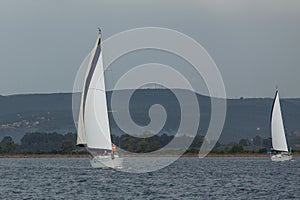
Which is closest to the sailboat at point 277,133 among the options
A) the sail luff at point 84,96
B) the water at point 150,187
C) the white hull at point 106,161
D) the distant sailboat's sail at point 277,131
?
the distant sailboat's sail at point 277,131

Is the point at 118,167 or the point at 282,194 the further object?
the point at 118,167

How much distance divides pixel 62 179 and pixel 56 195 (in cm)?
1471

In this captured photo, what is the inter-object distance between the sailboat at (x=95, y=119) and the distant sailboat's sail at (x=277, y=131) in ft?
132

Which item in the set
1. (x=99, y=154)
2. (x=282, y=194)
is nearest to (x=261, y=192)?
(x=282, y=194)

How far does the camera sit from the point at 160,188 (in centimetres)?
5506

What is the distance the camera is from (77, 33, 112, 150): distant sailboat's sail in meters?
71.2

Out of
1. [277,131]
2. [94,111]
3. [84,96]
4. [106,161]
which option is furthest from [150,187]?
[277,131]

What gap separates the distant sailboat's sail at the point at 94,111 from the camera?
7119 centimetres

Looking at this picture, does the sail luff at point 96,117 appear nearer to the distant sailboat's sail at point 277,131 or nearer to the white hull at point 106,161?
the white hull at point 106,161

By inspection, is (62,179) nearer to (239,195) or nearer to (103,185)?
(103,185)

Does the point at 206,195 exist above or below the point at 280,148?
below

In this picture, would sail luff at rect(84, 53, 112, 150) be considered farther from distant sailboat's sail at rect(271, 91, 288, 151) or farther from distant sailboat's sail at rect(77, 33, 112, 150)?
distant sailboat's sail at rect(271, 91, 288, 151)

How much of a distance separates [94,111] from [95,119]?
0.67m

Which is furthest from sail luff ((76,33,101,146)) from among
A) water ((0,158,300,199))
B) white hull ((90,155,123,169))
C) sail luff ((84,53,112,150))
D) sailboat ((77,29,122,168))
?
water ((0,158,300,199))
